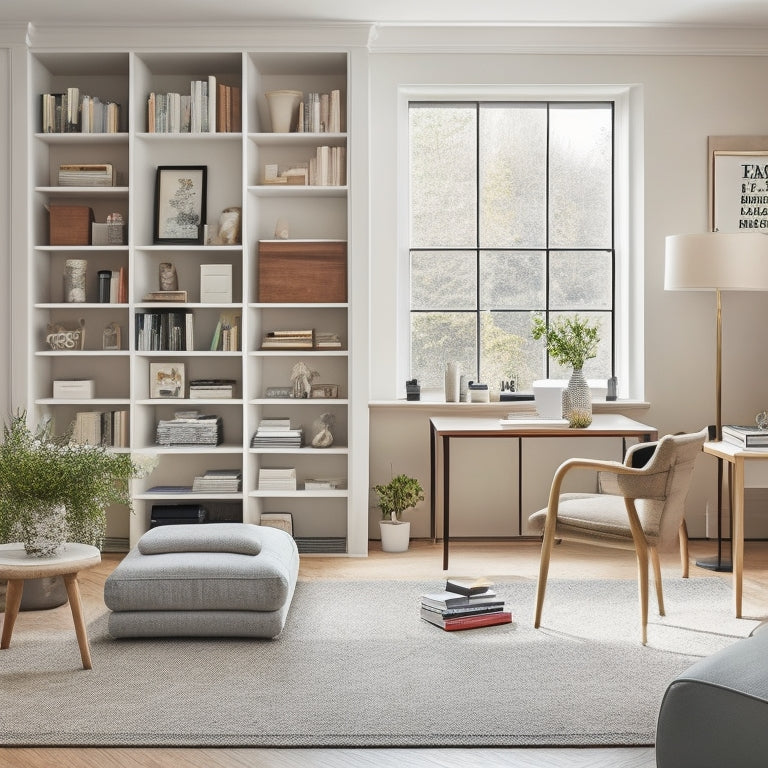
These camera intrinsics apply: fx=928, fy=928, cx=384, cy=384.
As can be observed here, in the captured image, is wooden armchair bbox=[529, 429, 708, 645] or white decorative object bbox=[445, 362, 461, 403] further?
white decorative object bbox=[445, 362, 461, 403]

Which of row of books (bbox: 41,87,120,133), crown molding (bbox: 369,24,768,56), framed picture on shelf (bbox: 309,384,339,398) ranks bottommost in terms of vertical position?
framed picture on shelf (bbox: 309,384,339,398)

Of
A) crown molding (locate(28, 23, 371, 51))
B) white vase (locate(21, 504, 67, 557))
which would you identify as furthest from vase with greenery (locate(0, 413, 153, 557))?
crown molding (locate(28, 23, 371, 51))

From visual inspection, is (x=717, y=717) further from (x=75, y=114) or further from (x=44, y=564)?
(x=75, y=114)

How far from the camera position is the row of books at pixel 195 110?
5.11 metres

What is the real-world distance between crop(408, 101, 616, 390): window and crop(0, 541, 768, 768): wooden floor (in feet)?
3.58

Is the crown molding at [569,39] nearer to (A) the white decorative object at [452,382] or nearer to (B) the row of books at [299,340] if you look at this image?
(B) the row of books at [299,340]

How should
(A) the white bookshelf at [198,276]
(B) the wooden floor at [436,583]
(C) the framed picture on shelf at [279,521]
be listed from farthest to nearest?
(C) the framed picture on shelf at [279,521]
(A) the white bookshelf at [198,276]
(B) the wooden floor at [436,583]

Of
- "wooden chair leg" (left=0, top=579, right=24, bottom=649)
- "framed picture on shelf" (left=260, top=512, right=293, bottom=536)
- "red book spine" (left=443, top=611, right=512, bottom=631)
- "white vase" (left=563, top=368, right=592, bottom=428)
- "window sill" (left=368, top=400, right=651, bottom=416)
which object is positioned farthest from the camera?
"window sill" (left=368, top=400, right=651, bottom=416)

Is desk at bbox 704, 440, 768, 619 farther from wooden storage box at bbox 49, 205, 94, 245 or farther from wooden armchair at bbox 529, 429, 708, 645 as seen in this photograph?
wooden storage box at bbox 49, 205, 94, 245

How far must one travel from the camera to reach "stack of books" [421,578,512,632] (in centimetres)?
372

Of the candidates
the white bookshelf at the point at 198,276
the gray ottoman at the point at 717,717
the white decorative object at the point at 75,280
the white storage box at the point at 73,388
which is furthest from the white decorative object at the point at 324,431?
the gray ottoman at the point at 717,717

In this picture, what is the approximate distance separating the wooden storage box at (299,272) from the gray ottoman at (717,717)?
3603 mm

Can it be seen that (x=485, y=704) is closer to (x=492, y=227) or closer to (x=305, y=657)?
(x=305, y=657)

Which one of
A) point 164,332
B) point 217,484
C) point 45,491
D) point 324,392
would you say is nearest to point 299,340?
point 324,392
